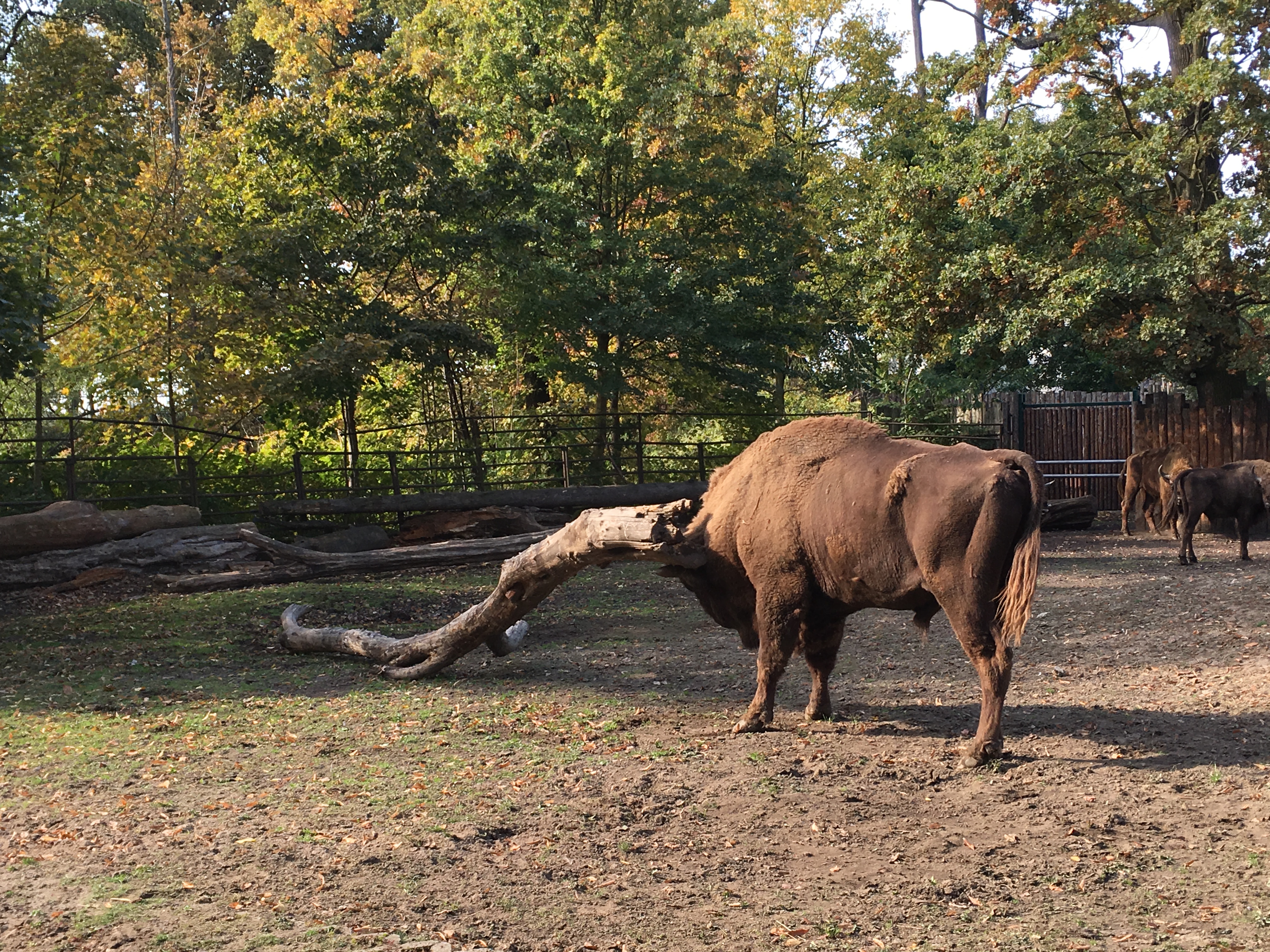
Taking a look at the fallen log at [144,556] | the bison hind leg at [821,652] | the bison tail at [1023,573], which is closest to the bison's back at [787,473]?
the bison hind leg at [821,652]

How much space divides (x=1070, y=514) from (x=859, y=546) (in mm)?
14630

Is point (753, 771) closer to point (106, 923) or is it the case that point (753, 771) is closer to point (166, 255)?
point (106, 923)

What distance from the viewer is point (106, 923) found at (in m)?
4.33

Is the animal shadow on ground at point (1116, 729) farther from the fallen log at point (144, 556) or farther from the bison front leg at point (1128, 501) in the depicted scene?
the bison front leg at point (1128, 501)

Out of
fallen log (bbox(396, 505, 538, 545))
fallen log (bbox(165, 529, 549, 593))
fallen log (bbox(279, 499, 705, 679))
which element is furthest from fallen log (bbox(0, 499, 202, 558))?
fallen log (bbox(279, 499, 705, 679))

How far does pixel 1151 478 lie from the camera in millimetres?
19906

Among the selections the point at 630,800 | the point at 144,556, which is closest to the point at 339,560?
the point at 144,556

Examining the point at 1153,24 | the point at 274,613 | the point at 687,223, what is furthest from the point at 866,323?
the point at 274,613

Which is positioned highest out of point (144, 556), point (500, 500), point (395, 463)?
point (395, 463)

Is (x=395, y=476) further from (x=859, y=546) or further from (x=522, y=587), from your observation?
(x=859, y=546)

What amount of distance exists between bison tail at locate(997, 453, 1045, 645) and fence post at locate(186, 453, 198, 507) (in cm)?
1369

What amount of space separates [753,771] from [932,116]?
22.4 meters

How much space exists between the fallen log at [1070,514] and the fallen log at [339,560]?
951 cm

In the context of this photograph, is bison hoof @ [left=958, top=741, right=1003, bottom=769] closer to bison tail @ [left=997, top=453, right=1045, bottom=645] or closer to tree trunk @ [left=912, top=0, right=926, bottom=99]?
bison tail @ [left=997, top=453, right=1045, bottom=645]
